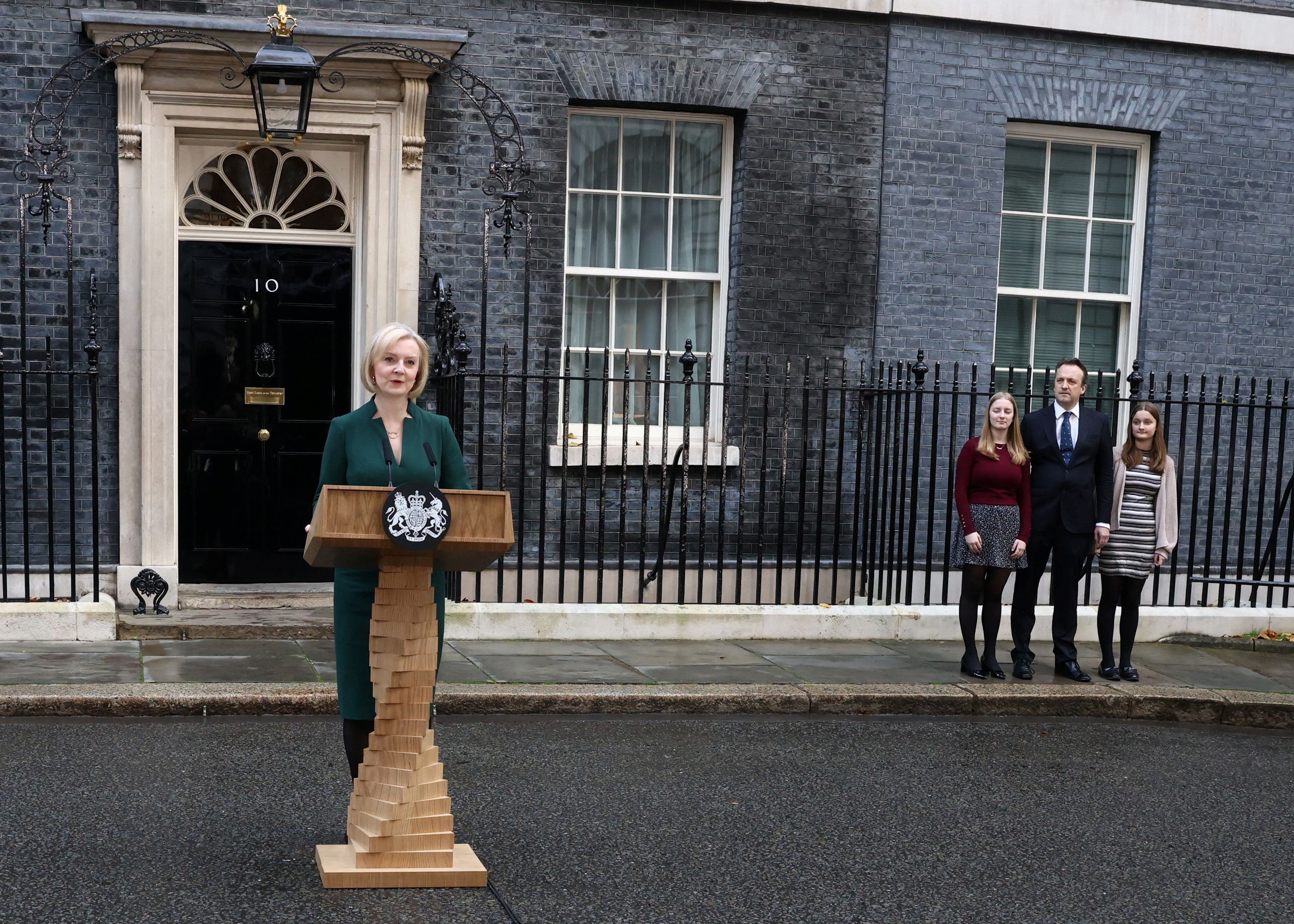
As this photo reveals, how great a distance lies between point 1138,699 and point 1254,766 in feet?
3.46

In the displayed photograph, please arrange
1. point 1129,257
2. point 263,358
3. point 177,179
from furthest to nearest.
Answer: point 1129,257 → point 263,358 → point 177,179

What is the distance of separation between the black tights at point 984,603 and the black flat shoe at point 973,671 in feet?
0.06

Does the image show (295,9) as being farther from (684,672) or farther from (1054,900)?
(1054,900)

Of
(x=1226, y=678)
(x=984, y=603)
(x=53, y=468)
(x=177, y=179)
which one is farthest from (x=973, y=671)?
(x=177, y=179)

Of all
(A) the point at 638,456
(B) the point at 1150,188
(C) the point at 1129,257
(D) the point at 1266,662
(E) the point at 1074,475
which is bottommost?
(D) the point at 1266,662

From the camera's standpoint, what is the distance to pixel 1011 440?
791 cm

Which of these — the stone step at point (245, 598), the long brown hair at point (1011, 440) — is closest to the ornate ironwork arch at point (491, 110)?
the stone step at point (245, 598)

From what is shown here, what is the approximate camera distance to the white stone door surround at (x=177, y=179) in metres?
8.93

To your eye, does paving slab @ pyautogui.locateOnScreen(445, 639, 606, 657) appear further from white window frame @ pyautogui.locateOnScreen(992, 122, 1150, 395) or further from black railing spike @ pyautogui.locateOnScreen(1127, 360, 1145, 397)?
white window frame @ pyautogui.locateOnScreen(992, 122, 1150, 395)

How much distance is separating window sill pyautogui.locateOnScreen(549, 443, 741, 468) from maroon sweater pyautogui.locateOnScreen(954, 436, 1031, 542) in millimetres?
1954

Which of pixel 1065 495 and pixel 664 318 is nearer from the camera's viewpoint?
pixel 1065 495

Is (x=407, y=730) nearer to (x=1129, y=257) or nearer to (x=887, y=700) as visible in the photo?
(x=887, y=700)

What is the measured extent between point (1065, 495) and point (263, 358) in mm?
5297

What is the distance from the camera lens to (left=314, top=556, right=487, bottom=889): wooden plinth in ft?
14.2
